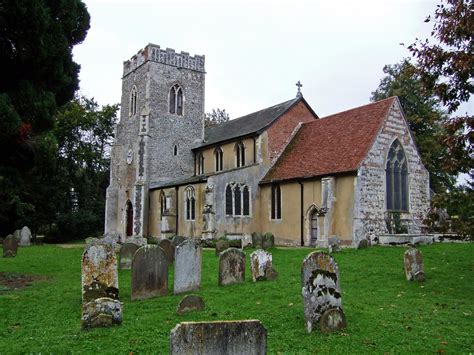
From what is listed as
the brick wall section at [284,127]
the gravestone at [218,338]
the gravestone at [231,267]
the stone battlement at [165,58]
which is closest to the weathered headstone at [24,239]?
the stone battlement at [165,58]

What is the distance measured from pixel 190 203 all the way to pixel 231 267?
58.1 feet

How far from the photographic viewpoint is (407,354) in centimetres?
640

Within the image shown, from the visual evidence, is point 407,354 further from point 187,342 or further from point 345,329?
point 187,342

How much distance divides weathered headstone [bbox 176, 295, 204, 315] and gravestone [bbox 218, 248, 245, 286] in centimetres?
299

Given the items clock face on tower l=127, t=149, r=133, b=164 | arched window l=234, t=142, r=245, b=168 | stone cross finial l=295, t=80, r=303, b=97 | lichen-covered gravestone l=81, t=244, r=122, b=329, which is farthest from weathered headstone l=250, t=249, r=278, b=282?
clock face on tower l=127, t=149, r=133, b=164

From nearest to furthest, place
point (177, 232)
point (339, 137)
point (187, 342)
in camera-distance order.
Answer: point (187, 342) < point (339, 137) < point (177, 232)

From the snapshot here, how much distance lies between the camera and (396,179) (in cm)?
2431

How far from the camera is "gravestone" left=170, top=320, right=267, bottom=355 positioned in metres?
4.05

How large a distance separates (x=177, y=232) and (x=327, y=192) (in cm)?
1125

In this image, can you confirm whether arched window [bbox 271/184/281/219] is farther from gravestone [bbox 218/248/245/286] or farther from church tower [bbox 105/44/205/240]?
gravestone [bbox 218/248/245/286]

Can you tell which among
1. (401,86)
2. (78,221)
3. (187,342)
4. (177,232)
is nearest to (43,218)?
(78,221)

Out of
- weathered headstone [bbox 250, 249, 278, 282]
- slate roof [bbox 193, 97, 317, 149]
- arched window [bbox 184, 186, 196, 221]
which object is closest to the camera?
weathered headstone [bbox 250, 249, 278, 282]

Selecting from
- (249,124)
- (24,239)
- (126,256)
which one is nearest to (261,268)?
(126,256)

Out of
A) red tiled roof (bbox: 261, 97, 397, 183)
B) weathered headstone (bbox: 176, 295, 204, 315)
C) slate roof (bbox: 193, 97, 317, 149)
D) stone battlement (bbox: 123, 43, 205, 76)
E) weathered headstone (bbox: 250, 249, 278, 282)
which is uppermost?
stone battlement (bbox: 123, 43, 205, 76)
